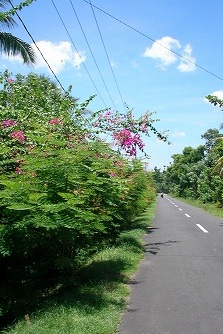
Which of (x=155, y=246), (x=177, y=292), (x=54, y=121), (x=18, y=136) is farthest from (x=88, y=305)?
(x=155, y=246)

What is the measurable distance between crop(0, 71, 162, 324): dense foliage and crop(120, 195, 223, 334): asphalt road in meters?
1.52

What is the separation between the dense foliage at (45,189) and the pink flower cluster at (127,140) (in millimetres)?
1087

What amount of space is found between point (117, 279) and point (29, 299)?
6.21ft

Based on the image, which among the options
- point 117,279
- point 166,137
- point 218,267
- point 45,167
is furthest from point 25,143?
point 166,137

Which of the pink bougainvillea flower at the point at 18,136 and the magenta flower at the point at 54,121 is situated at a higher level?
the magenta flower at the point at 54,121

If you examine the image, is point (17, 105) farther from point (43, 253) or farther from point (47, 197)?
point (47, 197)

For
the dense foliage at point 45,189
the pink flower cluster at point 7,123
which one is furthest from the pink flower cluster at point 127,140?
the pink flower cluster at point 7,123

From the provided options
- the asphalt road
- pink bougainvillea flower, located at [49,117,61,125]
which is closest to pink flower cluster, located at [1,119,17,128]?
pink bougainvillea flower, located at [49,117,61,125]

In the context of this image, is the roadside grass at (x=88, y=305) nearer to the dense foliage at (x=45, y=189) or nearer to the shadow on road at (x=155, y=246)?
the dense foliage at (x=45, y=189)

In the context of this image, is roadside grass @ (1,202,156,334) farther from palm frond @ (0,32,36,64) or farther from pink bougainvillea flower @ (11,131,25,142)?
palm frond @ (0,32,36,64)

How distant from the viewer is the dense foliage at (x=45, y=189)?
18.9ft

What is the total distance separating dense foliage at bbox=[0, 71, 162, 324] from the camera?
5.77 m

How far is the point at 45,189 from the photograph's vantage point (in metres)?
6.00

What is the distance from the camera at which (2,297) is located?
709 cm
